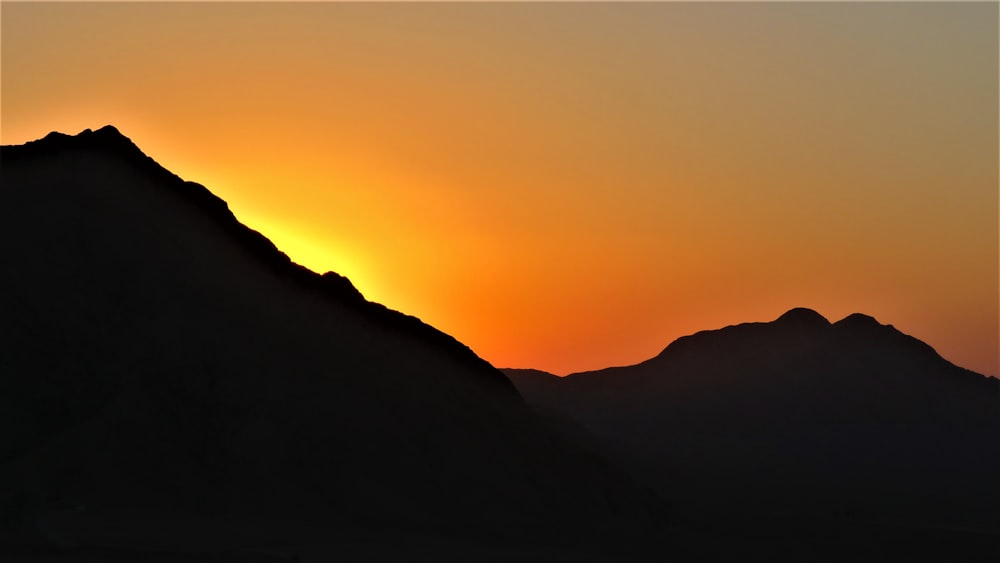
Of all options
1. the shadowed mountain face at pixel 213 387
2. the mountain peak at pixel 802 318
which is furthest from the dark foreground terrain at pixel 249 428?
the mountain peak at pixel 802 318

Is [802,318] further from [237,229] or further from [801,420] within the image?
[237,229]

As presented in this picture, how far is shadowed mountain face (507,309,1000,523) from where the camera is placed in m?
97.5

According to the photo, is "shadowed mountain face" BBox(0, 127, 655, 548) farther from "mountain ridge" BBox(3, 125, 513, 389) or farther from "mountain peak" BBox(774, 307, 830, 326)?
"mountain peak" BBox(774, 307, 830, 326)

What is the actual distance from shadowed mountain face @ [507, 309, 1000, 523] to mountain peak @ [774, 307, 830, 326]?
0.99ft

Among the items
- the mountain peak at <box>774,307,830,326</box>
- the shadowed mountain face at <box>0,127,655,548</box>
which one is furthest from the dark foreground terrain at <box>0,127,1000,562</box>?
the mountain peak at <box>774,307,830,326</box>

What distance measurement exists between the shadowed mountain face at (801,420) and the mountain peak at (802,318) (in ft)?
0.99

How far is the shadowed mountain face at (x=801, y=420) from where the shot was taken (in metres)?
97.5

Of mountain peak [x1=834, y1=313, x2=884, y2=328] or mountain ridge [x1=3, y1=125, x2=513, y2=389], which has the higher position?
mountain peak [x1=834, y1=313, x2=884, y2=328]

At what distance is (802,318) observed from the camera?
627 ft

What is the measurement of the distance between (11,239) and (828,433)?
331 feet

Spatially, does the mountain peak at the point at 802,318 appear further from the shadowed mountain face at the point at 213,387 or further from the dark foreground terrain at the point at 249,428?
the shadowed mountain face at the point at 213,387

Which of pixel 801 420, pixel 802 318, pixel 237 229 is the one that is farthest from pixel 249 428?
pixel 802 318

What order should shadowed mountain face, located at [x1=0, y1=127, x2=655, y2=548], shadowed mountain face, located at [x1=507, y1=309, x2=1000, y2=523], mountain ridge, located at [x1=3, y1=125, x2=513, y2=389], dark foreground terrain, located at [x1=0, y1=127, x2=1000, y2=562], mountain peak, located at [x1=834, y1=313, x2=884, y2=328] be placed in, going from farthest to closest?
1. mountain peak, located at [x1=834, y1=313, x2=884, y2=328]
2. shadowed mountain face, located at [x1=507, y1=309, x2=1000, y2=523]
3. mountain ridge, located at [x1=3, y1=125, x2=513, y2=389]
4. shadowed mountain face, located at [x1=0, y1=127, x2=655, y2=548]
5. dark foreground terrain, located at [x1=0, y1=127, x2=1000, y2=562]

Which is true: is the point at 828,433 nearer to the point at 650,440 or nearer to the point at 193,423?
the point at 650,440
